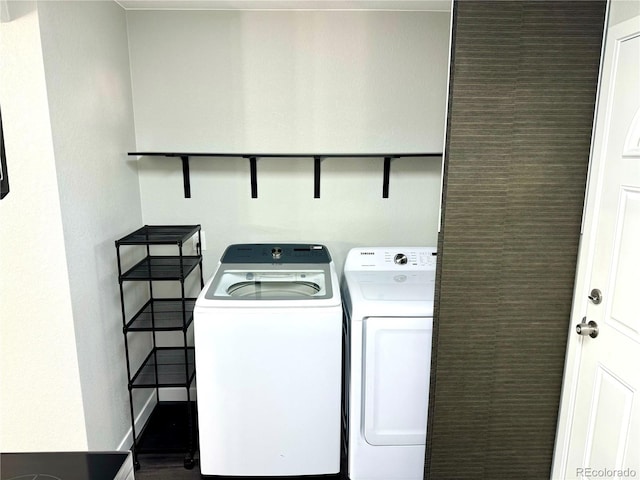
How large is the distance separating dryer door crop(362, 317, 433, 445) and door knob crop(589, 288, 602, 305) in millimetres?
616

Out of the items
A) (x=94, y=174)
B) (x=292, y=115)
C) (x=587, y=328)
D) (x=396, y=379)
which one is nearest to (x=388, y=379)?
(x=396, y=379)

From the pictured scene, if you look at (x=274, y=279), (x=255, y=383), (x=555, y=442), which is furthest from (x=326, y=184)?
(x=555, y=442)

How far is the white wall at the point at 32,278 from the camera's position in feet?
5.17

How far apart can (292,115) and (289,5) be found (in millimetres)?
547

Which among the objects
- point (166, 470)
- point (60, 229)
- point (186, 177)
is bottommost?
point (166, 470)

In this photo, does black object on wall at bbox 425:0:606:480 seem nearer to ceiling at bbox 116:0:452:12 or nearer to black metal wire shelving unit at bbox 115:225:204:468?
ceiling at bbox 116:0:452:12

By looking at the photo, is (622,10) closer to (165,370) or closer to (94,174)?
(94,174)

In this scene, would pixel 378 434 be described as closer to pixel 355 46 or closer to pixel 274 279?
pixel 274 279

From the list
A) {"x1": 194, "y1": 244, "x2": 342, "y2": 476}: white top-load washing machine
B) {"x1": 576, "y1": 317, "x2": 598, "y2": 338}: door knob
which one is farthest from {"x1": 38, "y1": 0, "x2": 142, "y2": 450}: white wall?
{"x1": 576, "y1": 317, "x2": 598, "y2": 338}: door knob

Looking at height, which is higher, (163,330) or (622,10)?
(622,10)

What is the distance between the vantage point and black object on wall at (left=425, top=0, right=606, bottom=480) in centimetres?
157

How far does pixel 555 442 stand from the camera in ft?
6.11

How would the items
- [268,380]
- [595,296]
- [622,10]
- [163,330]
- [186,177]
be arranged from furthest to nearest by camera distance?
[186,177]
[163,330]
[268,380]
[595,296]
[622,10]

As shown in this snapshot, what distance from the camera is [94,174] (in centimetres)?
199
